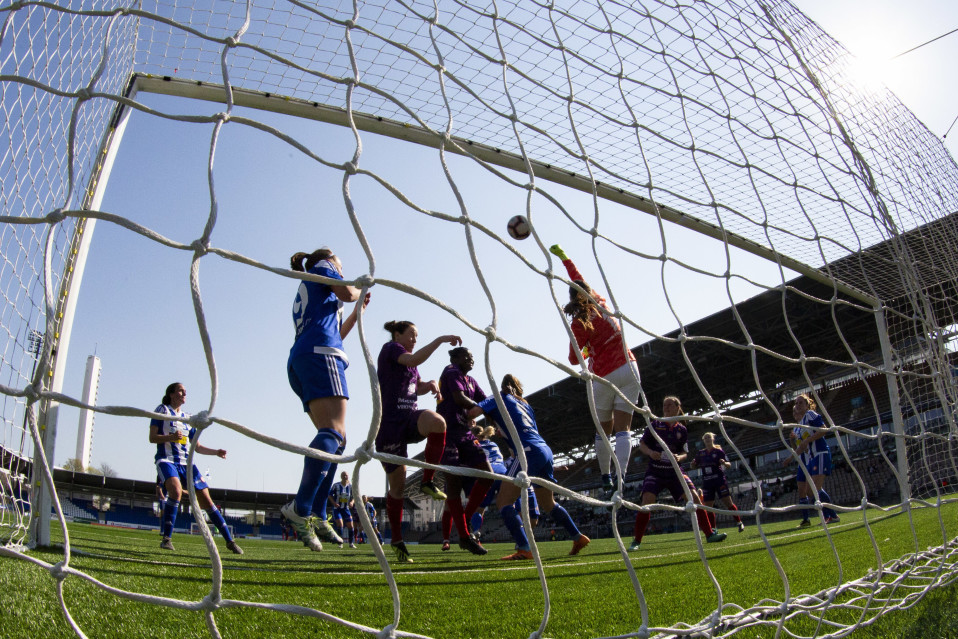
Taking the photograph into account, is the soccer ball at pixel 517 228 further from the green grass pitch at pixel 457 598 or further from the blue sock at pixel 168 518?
the blue sock at pixel 168 518

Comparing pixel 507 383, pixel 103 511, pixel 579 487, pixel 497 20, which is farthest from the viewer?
pixel 103 511

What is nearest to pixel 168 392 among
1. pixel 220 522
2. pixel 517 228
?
pixel 220 522

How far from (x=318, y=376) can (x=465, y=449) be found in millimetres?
2144

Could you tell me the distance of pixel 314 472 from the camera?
303 centimetres

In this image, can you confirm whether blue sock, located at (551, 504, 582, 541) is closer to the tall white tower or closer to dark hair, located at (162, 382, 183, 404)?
dark hair, located at (162, 382, 183, 404)

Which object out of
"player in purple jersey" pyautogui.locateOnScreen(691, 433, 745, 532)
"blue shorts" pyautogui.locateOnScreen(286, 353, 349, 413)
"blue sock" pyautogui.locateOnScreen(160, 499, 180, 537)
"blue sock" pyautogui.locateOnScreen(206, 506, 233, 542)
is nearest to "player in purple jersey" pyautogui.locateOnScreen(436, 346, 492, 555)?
"blue shorts" pyautogui.locateOnScreen(286, 353, 349, 413)

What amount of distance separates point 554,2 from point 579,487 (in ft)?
91.9

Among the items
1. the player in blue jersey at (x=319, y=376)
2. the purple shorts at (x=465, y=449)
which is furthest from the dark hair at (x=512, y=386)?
the player in blue jersey at (x=319, y=376)

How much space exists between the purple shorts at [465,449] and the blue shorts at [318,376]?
1952 mm

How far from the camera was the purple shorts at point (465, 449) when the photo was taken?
5.08m

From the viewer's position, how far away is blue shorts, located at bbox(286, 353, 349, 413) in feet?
10.5

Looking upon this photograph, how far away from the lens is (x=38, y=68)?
10.8 feet

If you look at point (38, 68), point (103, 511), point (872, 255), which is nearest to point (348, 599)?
point (38, 68)

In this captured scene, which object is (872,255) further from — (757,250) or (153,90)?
(153,90)
